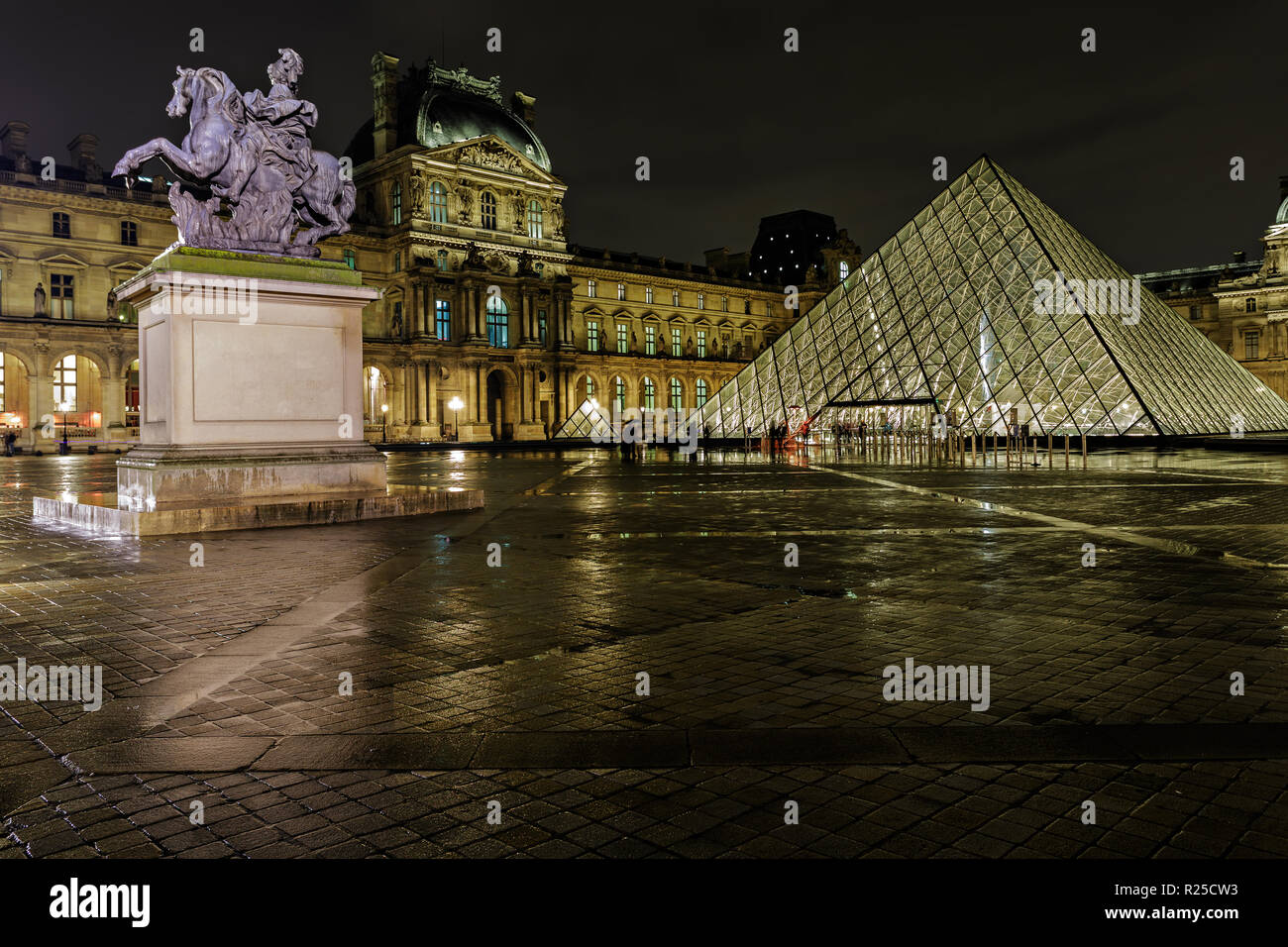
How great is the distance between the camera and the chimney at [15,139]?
4156 cm

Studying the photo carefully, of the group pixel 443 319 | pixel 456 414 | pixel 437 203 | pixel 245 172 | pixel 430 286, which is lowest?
pixel 456 414

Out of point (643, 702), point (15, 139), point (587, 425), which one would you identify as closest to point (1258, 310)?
point (587, 425)

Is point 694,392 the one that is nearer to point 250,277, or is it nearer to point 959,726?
point 250,277

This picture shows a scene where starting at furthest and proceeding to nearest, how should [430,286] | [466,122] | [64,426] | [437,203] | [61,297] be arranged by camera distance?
[466,122] < [437,203] < [430,286] < [61,297] < [64,426]

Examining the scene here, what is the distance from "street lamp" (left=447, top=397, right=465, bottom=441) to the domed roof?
13.9m

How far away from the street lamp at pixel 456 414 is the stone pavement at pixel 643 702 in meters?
43.9

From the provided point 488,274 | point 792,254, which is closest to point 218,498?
→ point 488,274

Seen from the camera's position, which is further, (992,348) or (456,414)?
(456,414)

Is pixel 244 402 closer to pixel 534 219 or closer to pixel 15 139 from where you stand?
pixel 15 139

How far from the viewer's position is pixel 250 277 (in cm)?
970

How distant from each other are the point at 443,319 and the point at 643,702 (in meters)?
50.7

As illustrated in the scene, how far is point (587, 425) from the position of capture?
165 feet

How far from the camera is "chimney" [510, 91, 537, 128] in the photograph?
61219 mm
